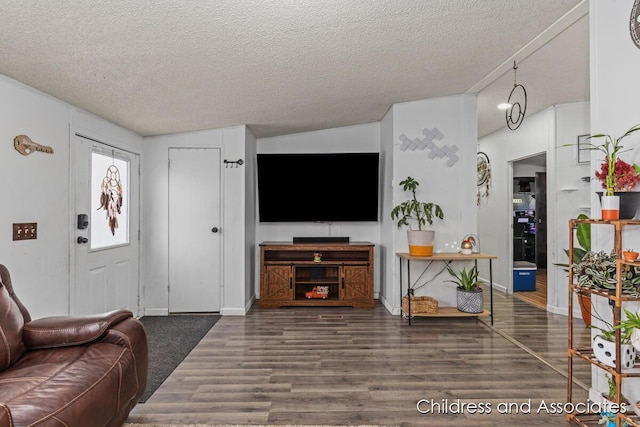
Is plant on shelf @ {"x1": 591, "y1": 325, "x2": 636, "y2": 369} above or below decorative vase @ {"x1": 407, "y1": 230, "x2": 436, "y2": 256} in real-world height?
below

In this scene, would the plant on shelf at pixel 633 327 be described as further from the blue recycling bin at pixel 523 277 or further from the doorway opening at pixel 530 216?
the doorway opening at pixel 530 216

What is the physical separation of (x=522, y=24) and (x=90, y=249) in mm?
4106

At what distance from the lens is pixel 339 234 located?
5.46m

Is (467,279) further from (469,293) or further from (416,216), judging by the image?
(416,216)

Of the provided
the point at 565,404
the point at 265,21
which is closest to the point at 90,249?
the point at 265,21

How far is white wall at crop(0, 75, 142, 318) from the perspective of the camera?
103 inches

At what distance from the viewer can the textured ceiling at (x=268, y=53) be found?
2098 mm

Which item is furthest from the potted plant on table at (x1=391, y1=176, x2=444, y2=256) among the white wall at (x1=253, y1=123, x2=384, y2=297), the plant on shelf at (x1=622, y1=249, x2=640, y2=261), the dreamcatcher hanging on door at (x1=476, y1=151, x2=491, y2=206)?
the dreamcatcher hanging on door at (x1=476, y1=151, x2=491, y2=206)

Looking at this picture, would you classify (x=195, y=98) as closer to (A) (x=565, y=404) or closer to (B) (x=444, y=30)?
(B) (x=444, y=30)

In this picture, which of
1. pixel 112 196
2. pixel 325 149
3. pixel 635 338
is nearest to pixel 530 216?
pixel 325 149

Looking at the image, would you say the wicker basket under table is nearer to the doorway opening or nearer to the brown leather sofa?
the brown leather sofa

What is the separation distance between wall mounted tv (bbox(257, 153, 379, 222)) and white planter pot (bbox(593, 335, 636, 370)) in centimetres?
337

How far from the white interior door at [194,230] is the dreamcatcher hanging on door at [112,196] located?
62 centimetres

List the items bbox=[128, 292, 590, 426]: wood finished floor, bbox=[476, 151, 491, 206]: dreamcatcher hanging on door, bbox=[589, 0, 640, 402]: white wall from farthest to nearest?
1. bbox=[476, 151, 491, 206]: dreamcatcher hanging on door
2. bbox=[128, 292, 590, 426]: wood finished floor
3. bbox=[589, 0, 640, 402]: white wall
